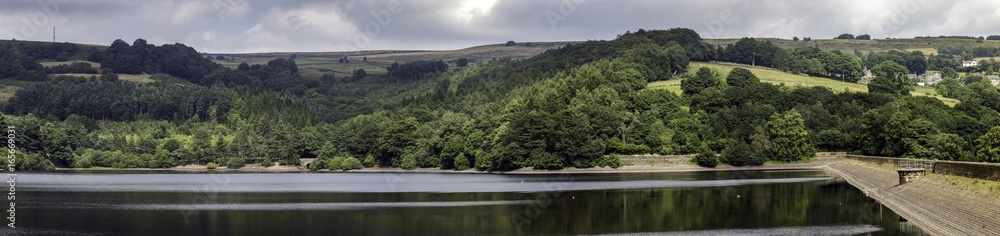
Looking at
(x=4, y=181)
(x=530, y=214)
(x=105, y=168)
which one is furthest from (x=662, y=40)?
(x=530, y=214)

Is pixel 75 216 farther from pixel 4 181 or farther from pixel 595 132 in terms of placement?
pixel 595 132

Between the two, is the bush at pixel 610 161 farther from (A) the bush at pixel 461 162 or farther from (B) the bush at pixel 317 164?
(B) the bush at pixel 317 164

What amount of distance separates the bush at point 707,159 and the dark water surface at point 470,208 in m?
20.8

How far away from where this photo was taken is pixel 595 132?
132 m

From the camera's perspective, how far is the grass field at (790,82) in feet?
534

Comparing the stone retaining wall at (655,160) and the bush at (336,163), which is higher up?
the stone retaining wall at (655,160)

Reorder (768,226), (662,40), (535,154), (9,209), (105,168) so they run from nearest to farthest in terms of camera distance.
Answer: (768,226)
(9,209)
(535,154)
(105,168)
(662,40)

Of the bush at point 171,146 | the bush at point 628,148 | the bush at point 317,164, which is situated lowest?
the bush at point 317,164

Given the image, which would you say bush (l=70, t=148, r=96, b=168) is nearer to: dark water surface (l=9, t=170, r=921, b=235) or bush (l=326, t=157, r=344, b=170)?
bush (l=326, t=157, r=344, b=170)

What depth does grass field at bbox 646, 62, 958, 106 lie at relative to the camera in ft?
534

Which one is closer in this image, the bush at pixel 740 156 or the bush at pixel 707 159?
the bush at pixel 740 156

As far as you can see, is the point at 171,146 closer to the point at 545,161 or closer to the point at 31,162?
the point at 31,162

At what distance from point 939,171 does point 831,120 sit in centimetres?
6911

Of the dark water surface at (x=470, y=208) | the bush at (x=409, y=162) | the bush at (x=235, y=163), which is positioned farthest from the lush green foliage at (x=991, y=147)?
the bush at (x=235, y=163)
